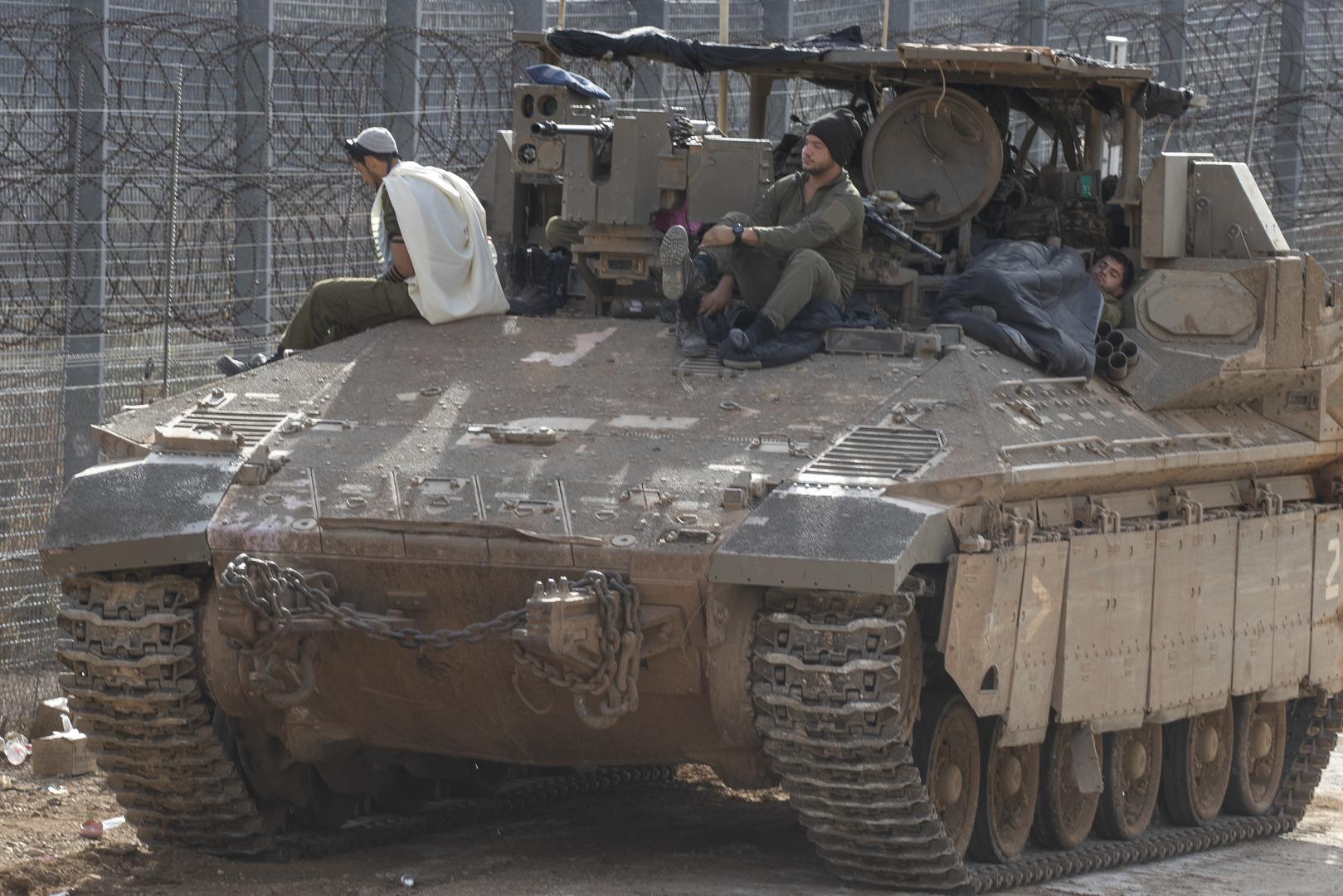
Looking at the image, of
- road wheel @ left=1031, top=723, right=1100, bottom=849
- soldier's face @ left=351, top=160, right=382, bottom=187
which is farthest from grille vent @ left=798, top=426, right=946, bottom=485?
soldier's face @ left=351, top=160, right=382, bottom=187

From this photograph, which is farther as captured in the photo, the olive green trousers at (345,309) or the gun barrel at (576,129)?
the gun barrel at (576,129)

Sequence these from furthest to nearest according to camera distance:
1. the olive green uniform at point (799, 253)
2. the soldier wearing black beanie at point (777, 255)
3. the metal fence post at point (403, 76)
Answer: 1. the metal fence post at point (403, 76)
2. the olive green uniform at point (799, 253)
3. the soldier wearing black beanie at point (777, 255)

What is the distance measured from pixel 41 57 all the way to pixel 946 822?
7.86m

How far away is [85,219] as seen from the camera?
624 inches

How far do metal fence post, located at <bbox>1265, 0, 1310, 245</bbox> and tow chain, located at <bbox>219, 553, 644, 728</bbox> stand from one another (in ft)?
35.6

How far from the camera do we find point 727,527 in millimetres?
10477

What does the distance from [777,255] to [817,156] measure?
21.9 inches

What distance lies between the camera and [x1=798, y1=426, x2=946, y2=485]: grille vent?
424 inches

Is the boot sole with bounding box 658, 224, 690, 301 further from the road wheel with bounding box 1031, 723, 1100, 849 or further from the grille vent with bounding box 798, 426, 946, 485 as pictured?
the road wheel with bounding box 1031, 723, 1100, 849

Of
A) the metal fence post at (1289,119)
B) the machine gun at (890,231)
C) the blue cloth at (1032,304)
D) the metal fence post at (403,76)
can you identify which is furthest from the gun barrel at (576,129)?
the metal fence post at (1289,119)

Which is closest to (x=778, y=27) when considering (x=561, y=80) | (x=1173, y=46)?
(x=1173, y=46)

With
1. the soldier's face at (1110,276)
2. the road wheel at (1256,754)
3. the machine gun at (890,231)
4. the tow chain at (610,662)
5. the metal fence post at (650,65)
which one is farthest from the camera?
the metal fence post at (650,65)

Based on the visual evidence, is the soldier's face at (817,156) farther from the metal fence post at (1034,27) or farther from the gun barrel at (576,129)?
the metal fence post at (1034,27)

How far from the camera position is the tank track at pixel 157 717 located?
1116 centimetres
